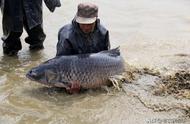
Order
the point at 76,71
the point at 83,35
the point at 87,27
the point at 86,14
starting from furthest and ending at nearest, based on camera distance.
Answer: the point at 83,35 < the point at 87,27 < the point at 86,14 < the point at 76,71

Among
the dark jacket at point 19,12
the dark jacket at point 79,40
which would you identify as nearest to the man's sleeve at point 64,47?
the dark jacket at point 79,40

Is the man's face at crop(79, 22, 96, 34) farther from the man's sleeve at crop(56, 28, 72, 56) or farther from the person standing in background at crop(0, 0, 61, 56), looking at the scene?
the person standing in background at crop(0, 0, 61, 56)

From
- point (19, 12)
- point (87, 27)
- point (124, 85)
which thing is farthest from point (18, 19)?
point (124, 85)

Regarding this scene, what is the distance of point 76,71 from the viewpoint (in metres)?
5.82

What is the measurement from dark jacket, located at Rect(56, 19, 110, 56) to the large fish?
29 cm

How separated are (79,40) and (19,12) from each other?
157 centimetres

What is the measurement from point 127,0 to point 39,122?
6.81 meters

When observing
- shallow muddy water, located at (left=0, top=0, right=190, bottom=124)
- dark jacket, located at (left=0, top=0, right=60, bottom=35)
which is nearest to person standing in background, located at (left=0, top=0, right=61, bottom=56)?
dark jacket, located at (left=0, top=0, right=60, bottom=35)

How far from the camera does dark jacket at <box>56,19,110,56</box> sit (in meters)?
6.21

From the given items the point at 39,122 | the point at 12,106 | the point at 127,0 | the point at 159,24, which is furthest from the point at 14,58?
the point at 127,0

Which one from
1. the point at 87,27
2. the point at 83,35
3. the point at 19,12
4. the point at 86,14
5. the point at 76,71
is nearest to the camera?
the point at 76,71

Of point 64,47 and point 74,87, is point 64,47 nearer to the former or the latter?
point 64,47

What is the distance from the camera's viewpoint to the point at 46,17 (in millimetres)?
10062

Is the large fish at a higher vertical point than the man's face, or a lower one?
lower
